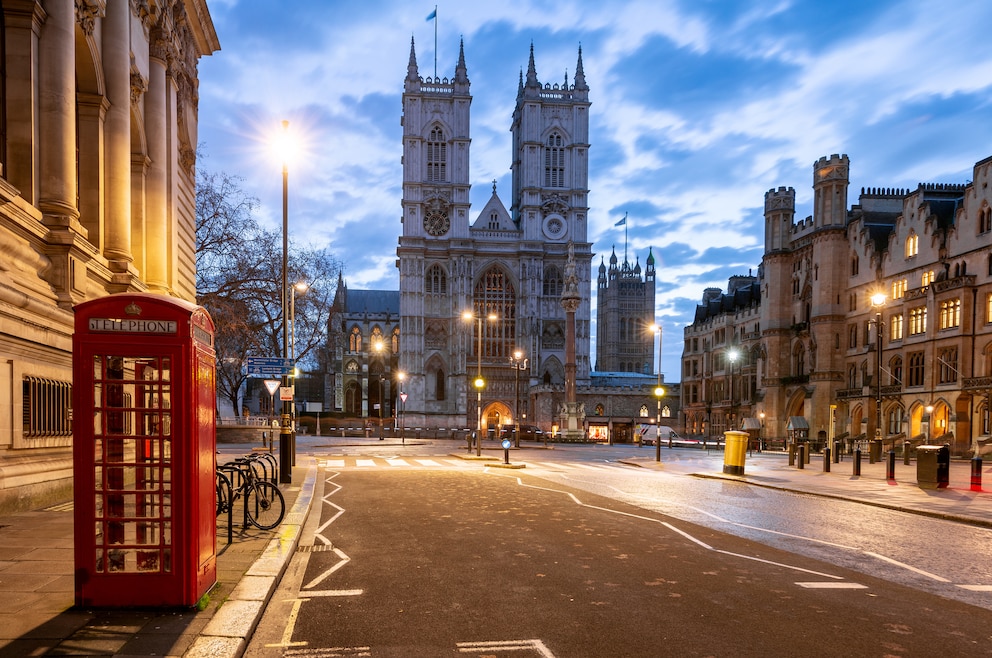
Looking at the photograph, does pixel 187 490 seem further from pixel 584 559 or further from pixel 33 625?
pixel 584 559

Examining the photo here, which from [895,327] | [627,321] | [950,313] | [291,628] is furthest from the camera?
[627,321]

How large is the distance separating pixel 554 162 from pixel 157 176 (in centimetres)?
6517

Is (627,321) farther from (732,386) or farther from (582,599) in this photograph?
(582,599)

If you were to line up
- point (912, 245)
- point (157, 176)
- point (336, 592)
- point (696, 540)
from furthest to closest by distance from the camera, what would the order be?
point (912, 245) → point (157, 176) → point (696, 540) → point (336, 592)

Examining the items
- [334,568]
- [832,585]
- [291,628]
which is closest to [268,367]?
[334,568]

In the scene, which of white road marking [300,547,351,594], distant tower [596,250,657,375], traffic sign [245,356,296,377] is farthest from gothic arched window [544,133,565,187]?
white road marking [300,547,351,594]

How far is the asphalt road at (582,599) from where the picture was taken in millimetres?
5320

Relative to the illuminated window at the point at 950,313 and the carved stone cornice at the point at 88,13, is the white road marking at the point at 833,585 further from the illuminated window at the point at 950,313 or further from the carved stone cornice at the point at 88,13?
the illuminated window at the point at 950,313

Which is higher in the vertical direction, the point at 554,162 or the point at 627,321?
the point at 554,162

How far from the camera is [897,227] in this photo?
43688 mm

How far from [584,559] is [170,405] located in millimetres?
5168

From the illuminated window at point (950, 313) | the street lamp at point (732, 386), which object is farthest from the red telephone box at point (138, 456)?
the street lamp at point (732, 386)

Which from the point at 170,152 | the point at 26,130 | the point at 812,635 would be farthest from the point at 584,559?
the point at 170,152

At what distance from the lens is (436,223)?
77500 millimetres
